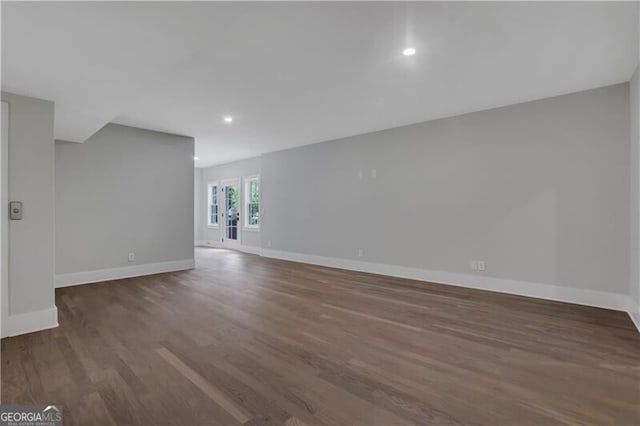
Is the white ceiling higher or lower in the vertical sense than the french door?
higher

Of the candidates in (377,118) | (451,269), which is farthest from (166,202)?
(451,269)

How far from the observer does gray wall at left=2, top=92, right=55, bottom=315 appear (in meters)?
2.91

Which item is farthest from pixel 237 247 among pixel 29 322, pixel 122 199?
pixel 29 322

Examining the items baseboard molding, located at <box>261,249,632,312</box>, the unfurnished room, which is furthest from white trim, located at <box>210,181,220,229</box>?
baseboard molding, located at <box>261,249,632,312</box>

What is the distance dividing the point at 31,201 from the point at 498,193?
18.6 ft

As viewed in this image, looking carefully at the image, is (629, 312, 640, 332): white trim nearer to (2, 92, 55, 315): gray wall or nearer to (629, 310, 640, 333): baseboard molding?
(629, 310, 640, 333): baseboard molding

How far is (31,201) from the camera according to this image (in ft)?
9.89

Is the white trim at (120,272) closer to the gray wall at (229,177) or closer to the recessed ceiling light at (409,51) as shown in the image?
the gray wall at (229,177)

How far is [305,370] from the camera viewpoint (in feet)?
7.25

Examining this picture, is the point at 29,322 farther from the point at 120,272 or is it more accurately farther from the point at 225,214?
the point at 225,214

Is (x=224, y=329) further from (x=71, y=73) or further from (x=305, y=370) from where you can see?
(x=71, y=73)

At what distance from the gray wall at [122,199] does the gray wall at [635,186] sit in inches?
262

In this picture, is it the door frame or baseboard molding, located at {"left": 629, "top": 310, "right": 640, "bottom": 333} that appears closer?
baseboard molding, located at {"left": 629, "top": 310, "right": 640, "bottom": 333}

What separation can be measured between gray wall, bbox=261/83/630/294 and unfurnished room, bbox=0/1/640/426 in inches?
1.1
